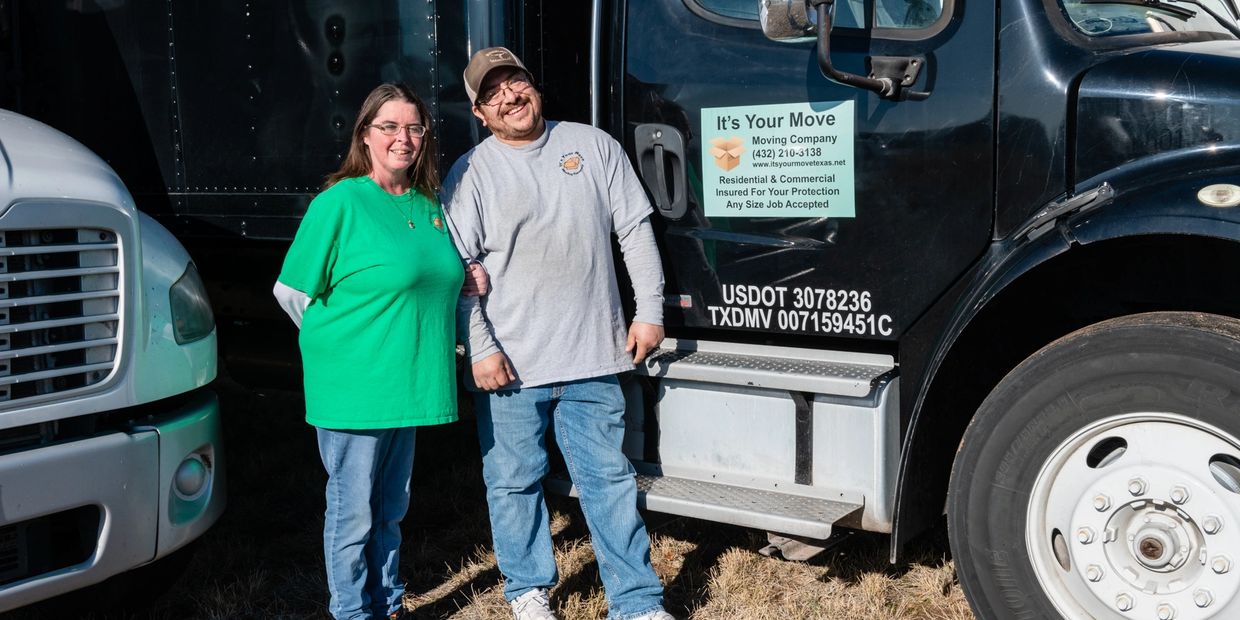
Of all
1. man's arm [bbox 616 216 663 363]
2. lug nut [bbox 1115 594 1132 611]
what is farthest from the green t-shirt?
lug nut [bbox 1115 594 1132 611]

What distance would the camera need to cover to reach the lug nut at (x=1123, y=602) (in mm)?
2750

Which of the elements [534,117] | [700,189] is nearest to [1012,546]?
[700,189]

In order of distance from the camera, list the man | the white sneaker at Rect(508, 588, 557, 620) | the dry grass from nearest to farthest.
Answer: the man < the white sneaker at Rect(508, 588, 557, 620) < the dry grass

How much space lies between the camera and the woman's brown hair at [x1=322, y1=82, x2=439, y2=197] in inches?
129

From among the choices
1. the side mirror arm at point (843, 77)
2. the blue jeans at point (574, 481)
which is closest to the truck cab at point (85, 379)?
the blue jeans at point (574, 481)

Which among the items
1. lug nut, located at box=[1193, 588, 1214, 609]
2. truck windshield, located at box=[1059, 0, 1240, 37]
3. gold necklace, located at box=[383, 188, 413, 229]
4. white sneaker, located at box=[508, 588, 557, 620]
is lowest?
white sneaker, located at box=[508, 588, 557, 620]

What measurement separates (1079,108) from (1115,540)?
1.05 m

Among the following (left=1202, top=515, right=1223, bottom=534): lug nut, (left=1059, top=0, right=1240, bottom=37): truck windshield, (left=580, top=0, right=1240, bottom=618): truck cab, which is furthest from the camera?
(left=1059, top=0, right=1240, bottom=37): truck windshield

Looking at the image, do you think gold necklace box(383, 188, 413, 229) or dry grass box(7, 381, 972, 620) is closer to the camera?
gold necklace box(383, 188, 413, 229)

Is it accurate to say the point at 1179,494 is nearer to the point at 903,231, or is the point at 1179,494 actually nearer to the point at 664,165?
the point at 903,231

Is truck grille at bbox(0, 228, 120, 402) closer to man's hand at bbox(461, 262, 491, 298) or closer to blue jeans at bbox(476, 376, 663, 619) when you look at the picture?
man's hand at bbox(461, 262, 491, 298)

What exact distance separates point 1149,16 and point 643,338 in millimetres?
1625

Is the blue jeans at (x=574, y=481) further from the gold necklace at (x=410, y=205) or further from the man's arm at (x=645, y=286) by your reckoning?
the gold necklace at (x=410, y=205)

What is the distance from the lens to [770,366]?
3.43 meters
